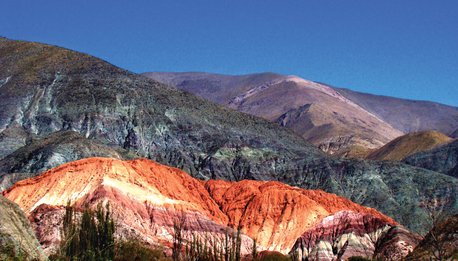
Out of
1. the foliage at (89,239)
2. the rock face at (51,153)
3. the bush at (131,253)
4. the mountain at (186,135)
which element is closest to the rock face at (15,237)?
the foliage at (89,239)

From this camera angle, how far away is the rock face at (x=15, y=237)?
31.1 meters

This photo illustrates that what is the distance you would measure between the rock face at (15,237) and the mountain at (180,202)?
3620 cm

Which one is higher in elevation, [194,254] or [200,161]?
[200,161]

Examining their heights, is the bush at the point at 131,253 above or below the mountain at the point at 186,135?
below

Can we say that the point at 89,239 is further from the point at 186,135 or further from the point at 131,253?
the point at 186,135

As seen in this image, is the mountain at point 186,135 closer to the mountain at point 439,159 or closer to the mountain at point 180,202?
the mountain at point 180,202

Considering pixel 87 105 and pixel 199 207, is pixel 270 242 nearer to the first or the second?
pixel 199 207

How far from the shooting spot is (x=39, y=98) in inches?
5851

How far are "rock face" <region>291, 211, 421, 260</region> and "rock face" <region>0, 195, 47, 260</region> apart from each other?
52472 millimetres

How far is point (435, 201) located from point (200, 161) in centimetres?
3891

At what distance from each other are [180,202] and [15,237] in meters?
57.6

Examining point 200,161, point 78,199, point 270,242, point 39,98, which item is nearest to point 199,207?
point 270,242

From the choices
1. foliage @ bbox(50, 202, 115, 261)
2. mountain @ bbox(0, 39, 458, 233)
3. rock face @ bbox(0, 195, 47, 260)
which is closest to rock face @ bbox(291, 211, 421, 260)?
mountain @ bbox(0, 39, 458, 233)

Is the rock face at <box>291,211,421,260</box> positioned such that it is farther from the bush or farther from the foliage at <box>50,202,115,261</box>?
the foliage at <box>50,202,115,261</box>
